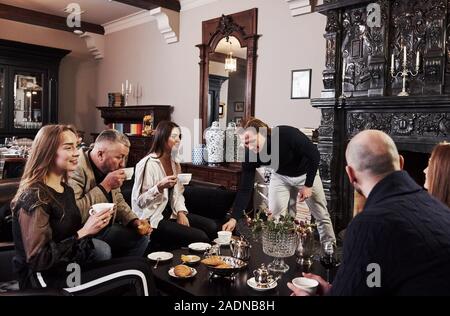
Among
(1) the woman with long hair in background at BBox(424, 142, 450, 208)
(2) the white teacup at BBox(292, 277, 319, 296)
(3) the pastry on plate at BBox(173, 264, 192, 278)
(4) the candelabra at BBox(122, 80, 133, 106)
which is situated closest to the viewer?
(2) the white teacup at BBox(292, 277, 319, 296)

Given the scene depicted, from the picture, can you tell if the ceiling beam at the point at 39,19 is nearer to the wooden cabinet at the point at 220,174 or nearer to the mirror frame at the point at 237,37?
the mirror frame at the point at 237,37

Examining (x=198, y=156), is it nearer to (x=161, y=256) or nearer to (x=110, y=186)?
(x=110, y=186)

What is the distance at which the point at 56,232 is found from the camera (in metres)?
1.61

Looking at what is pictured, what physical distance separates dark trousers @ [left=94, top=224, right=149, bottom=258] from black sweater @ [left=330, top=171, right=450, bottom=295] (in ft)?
5.48

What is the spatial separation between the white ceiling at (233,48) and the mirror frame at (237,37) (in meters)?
0.05

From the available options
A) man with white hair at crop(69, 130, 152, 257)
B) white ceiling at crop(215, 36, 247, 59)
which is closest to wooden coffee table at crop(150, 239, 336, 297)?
man with white hair at crop(69, 130, 152, 257)

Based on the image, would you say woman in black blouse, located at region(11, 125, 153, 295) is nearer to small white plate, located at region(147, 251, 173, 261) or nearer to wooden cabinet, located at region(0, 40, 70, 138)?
small white plate, located at region(147, 251, 173, 261)

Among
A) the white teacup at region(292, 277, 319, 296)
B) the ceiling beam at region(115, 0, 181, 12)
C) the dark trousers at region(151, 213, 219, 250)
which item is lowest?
the dark trousers at region(151, 213, 219, 250)

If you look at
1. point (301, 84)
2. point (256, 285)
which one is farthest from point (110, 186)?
point (301, 84)

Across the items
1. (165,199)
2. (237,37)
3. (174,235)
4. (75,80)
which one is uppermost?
(237,37)

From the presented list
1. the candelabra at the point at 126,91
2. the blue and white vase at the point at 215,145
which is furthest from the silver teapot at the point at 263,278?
the candelabra at the point at 126,91

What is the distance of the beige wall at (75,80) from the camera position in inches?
281

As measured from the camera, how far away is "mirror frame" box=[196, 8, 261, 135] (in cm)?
473

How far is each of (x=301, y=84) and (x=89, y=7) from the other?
12.6 feet
